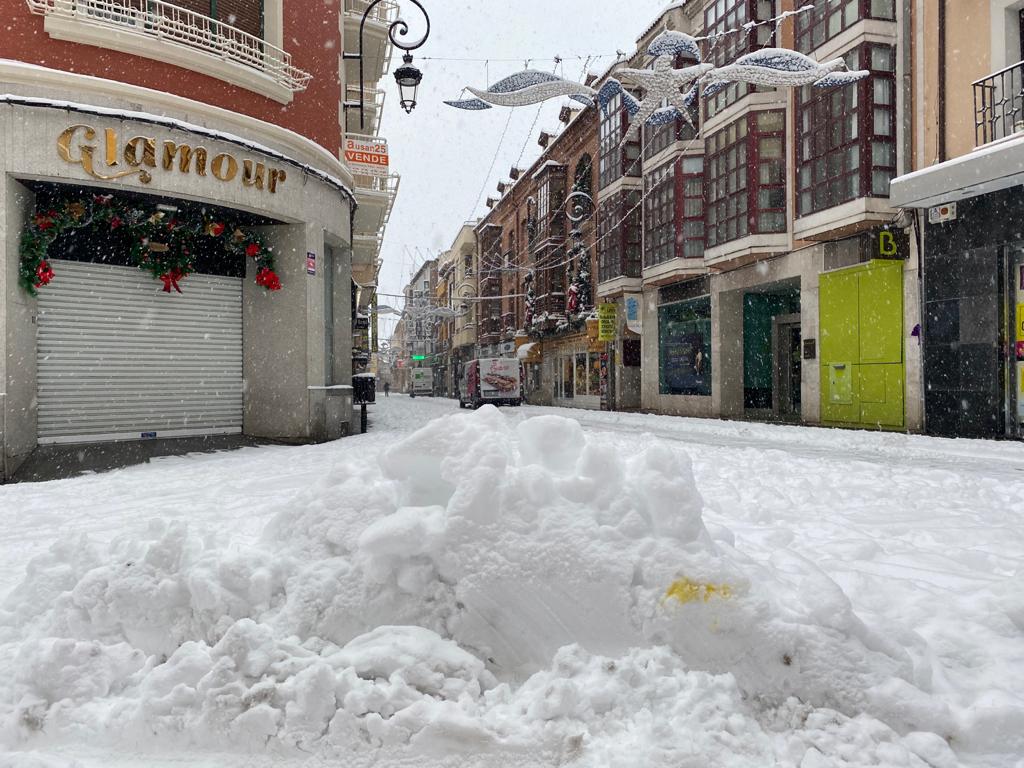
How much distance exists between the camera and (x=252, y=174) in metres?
11.1

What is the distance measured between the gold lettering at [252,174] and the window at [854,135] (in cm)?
1265

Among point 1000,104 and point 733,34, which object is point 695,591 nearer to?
point 1000,104

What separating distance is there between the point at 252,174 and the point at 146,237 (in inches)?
78.9

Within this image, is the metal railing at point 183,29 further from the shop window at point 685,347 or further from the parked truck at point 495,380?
the parked truck at point 495,380

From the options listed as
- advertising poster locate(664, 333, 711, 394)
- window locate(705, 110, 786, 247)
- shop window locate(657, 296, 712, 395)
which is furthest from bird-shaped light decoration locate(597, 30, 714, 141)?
advertising poster locate(664, 333, 711, 394)

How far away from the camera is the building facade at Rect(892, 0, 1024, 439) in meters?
12.6

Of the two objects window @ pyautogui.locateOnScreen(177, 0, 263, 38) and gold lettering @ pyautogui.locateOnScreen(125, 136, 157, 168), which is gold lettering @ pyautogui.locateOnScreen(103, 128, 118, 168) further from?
window @ pyautogui.locateOnScreen(177, 0, 263, 38)

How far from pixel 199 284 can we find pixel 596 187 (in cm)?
2234

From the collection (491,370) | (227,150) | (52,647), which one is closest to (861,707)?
(52,647)

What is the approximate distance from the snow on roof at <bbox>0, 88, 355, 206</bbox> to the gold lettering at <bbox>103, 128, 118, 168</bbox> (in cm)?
22

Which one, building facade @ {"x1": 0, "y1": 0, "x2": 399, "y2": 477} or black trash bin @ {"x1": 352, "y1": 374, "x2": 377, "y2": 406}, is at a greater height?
building facade @ {"x1": 0, "y1": 0, "x2": 399, "y2": 477}

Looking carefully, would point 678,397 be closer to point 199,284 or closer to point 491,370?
point 491,370

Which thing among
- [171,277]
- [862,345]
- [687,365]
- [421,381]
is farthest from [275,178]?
[421,381]

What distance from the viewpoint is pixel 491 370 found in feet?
104
